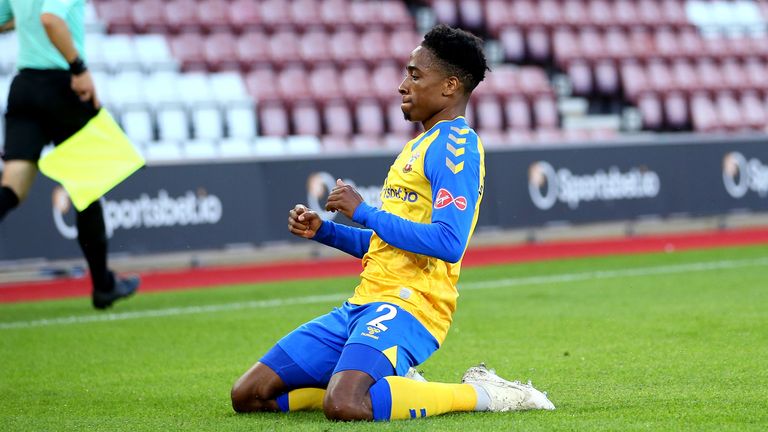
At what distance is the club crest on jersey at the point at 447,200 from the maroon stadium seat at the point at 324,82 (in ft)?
40.3

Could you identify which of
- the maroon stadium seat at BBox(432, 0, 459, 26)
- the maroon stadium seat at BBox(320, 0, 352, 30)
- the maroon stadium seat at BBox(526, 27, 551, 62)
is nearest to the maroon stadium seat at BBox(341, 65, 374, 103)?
the maroon stadium seat at BBox(320, 0, 352, 30)

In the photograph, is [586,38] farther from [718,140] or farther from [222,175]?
[222,175]

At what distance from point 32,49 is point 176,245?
466 cm

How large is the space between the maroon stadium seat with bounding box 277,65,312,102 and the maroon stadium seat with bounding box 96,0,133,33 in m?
2.20

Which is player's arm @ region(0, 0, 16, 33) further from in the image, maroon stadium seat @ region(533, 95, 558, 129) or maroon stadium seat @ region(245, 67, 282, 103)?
maroon stadium seat @ region(533, 95, 558, 129)

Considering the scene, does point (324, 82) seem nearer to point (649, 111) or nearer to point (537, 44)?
point (537, 44)

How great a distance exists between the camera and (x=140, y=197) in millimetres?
11992

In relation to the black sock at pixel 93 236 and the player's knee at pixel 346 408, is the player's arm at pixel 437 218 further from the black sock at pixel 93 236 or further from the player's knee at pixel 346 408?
the black sock at pixel 93 236

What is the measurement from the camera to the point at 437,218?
15.0 feet

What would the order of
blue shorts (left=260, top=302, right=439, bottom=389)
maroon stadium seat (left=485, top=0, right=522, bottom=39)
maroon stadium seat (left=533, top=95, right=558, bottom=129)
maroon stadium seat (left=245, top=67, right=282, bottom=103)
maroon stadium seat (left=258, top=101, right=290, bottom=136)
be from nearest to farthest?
blue shorts (left=260, top=302, right=439, bottom=389) → maroon stadium seat (left=258, top=101, right=290, bottom=136) → maroon stadium seat (left=245, top=67, right=282, bottom=103) → maroon stadium seat (left=533, top=95, right=558, bottom=129) → maroon stadium seat (left=485, top=0, right=522, bottom=39)

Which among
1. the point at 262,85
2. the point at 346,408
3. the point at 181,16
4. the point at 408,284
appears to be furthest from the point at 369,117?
the point at 346,408

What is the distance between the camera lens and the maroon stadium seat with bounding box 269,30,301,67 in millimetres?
17328

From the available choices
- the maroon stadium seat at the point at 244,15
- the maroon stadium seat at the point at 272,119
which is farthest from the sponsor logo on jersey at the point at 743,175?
the maroon stadium seat at the point at 244,15

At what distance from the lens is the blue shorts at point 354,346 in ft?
15.1
